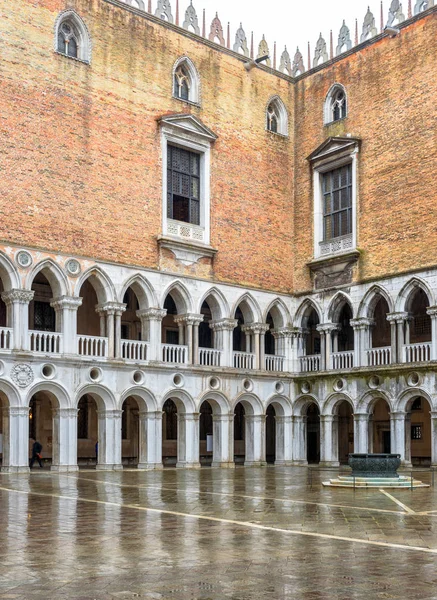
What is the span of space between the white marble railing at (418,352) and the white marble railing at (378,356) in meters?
0.84

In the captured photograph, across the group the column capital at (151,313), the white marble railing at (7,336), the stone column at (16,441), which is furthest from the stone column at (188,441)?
the white marble railing at (7,336)

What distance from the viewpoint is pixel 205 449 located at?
3859cm

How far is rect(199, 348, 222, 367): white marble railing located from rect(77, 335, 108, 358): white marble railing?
4.24 meters

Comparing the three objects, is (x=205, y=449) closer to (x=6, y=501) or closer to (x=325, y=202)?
(x=325, y=202)

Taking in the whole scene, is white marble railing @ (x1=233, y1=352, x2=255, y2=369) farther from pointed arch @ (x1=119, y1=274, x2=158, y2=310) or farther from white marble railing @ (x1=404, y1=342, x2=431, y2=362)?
white marble railing @ (x1=404, y1=342, x2=431, y2=362)

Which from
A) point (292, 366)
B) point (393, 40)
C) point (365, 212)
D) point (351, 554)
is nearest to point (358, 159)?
point (365, 212)

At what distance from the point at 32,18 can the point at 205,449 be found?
771 inches

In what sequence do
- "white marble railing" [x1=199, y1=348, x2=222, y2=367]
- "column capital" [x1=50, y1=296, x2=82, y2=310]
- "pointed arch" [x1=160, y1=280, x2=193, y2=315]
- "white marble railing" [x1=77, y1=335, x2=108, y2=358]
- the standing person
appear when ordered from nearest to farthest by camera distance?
1. "column capital" [x1=50, y1=296, x2=82, y2=310]
2. "white marble railing" [x1=77, y1=335, x2=108, y2=358]
3. the standing person
4. "pointed arch" [x1=160, y1=280, x2=193, y2=315]
5. "white marble railing" [x1=199, y1=348, x2=222, y2=367]

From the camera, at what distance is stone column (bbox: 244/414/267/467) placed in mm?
33250

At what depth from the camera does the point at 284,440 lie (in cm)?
3431

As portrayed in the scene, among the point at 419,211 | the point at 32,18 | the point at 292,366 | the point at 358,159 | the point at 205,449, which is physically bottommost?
the point at 205,449

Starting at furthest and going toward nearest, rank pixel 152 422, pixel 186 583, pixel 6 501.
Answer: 1. pixel 152 422
2. pixel 6 501
3. pixel 186 583

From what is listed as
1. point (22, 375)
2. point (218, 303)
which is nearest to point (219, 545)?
point (22, 375)

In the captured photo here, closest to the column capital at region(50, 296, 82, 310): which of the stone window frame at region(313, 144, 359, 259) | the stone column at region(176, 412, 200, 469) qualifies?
the stone column at region(176, 412, 200, 469)
